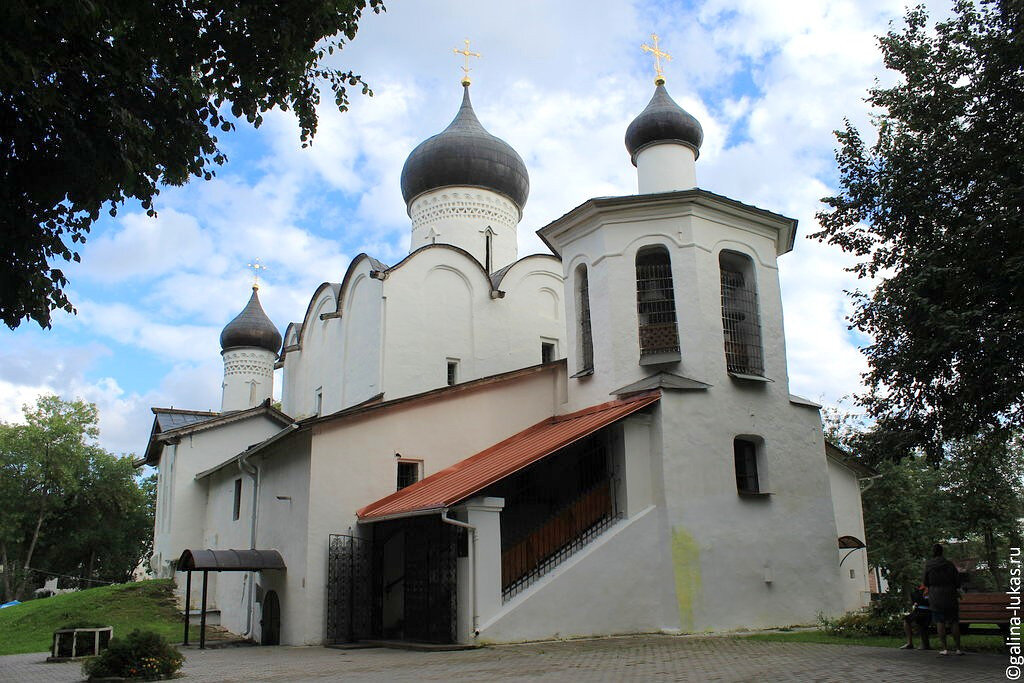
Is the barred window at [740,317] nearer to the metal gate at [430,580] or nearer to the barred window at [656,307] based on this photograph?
the barred window at [656,307]

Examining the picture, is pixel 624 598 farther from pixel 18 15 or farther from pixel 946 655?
pixel 18 15

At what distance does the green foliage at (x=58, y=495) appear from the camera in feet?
116

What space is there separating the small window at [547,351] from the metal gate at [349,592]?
915cm

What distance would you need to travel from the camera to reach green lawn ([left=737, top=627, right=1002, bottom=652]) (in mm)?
9531

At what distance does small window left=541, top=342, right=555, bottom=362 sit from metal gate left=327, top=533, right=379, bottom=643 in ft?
30.0

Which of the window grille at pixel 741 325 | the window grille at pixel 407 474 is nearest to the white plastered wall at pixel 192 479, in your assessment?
the window grille at pixel 407 474

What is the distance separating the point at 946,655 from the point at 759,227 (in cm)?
921

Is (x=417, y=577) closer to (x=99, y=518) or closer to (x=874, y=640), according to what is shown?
(x=874, y=640)

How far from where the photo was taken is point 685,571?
13.2 metres

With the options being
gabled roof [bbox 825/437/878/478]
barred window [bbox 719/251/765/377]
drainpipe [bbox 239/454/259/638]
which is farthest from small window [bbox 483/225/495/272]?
gabled roof [bbox 825/437/878/478]

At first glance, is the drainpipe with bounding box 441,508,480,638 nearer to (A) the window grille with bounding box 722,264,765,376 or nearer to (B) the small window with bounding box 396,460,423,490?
(B) the small window with bounding box 396,460,423,490

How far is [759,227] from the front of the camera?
1625 centimetres

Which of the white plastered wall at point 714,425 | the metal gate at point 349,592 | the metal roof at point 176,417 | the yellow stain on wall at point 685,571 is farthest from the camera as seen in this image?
the metal roof at point 176,417

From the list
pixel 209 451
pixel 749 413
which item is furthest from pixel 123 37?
pixel 209 451
